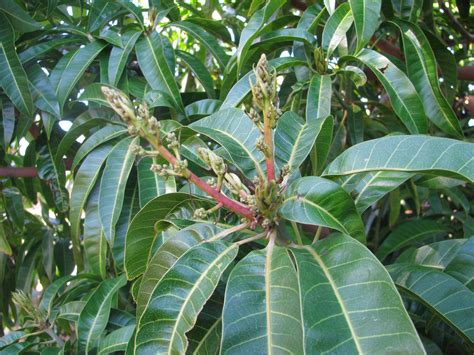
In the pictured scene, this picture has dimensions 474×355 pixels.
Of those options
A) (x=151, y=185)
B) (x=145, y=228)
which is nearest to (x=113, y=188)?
(x=151, y=185)

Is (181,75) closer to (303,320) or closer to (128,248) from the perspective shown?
(128,248)

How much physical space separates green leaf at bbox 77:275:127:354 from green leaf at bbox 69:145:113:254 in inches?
6.7

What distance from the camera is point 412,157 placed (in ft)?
2.19

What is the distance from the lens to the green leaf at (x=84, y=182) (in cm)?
115

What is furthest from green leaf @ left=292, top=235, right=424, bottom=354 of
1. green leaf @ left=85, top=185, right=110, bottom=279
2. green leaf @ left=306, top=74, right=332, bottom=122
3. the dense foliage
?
green leaf @ left=85, top=185, right=110, bottom=279

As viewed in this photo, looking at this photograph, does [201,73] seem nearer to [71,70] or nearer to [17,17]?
[71,70]

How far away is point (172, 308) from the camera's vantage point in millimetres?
673

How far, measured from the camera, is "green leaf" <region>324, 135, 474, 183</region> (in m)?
0.63

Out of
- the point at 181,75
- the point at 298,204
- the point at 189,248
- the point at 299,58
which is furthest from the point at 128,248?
the point at 181,75

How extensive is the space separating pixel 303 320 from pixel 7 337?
0.88 metres

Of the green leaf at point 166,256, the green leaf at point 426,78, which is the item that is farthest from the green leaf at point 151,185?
the green leaf at point 426,78

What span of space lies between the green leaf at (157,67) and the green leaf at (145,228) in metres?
0.37

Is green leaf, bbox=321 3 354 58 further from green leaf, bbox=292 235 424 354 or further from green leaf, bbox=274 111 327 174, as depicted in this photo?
green leaf, bbox=292 235 424 354

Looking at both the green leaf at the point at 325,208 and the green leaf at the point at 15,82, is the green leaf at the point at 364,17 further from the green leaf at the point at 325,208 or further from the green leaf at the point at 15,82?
the green leaf at the point at 15,82
